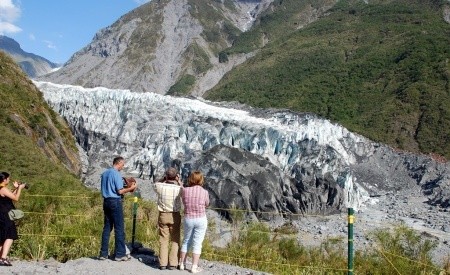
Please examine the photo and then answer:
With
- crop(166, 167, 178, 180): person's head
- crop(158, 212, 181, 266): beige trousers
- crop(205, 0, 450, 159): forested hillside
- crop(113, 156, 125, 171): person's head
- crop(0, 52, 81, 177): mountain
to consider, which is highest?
crop(205, 0, 450, 159): forested hillside

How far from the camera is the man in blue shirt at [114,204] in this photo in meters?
6.53

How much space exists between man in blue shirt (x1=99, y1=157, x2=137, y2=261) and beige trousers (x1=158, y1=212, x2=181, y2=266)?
598mm

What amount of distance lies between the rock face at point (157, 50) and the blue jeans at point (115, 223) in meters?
112

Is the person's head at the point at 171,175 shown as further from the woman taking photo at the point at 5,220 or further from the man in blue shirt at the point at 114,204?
the woman taking photo at the point at 5,220

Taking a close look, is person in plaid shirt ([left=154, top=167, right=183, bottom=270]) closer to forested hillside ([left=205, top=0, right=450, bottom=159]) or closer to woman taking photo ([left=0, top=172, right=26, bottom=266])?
woman taking photo ([left=0, top=172, right=26, bottom=266])

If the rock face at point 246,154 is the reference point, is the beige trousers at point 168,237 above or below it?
below

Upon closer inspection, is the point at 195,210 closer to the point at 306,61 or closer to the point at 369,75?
the point at 369,75

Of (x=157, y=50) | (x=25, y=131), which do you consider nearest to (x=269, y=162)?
(x=25, y=131)

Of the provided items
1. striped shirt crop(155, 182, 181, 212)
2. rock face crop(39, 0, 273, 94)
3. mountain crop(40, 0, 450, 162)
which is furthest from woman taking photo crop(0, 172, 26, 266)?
rock face crop(39, 0, 273, 94)

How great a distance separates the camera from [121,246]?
6617 mm

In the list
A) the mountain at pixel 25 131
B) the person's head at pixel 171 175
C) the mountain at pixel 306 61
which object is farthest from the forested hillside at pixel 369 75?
the person's head at pixel 171 175

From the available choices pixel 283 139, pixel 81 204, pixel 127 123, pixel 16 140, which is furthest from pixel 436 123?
pixel 81 204

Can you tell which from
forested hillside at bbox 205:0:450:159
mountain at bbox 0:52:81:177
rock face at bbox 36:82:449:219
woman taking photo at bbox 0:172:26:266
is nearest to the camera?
woman taking photo at bbox 0:172:26:266

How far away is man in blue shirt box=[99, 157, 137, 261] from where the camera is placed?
6.53 metres
